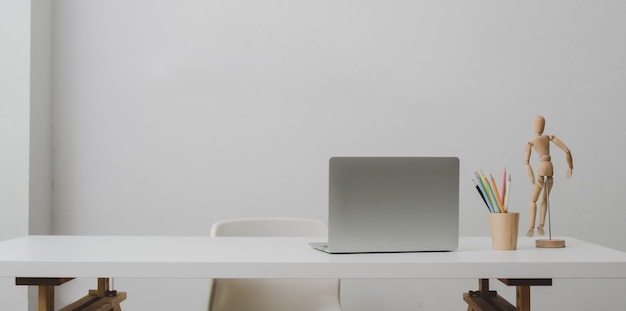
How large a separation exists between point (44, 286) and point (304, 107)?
1.97 metres

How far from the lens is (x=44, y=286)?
1608 millimetres

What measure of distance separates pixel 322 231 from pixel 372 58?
4.32 ft

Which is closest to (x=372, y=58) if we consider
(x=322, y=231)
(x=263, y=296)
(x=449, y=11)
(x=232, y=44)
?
(x=449, y=11)

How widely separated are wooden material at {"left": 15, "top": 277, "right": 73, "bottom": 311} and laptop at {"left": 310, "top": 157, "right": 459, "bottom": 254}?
63 centimetres

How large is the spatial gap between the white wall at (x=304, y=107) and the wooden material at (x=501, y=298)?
4.62 ft

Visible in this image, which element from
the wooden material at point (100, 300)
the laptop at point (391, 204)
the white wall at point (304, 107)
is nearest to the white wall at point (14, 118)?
the white wall at point (304, 107)

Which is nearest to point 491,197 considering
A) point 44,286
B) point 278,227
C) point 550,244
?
point 550,244

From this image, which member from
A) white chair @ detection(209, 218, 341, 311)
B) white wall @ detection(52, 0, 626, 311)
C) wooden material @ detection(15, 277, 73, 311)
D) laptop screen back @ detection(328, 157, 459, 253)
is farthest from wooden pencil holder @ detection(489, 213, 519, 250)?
white wall @ detection(52, 0, 626, 311)

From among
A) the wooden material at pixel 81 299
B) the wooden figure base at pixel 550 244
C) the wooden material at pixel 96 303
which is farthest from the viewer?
the wooden material at pixel 96 303

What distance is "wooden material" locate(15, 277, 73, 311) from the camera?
153 cm

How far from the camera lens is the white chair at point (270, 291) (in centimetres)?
229

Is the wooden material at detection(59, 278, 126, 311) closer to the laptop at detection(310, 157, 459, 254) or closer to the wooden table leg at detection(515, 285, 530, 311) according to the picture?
the laptop at detection(310, 157, 459, 254)

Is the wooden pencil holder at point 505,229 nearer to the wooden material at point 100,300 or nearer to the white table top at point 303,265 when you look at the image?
the white table top at point 303,265

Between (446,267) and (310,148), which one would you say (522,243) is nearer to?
(446,267)
